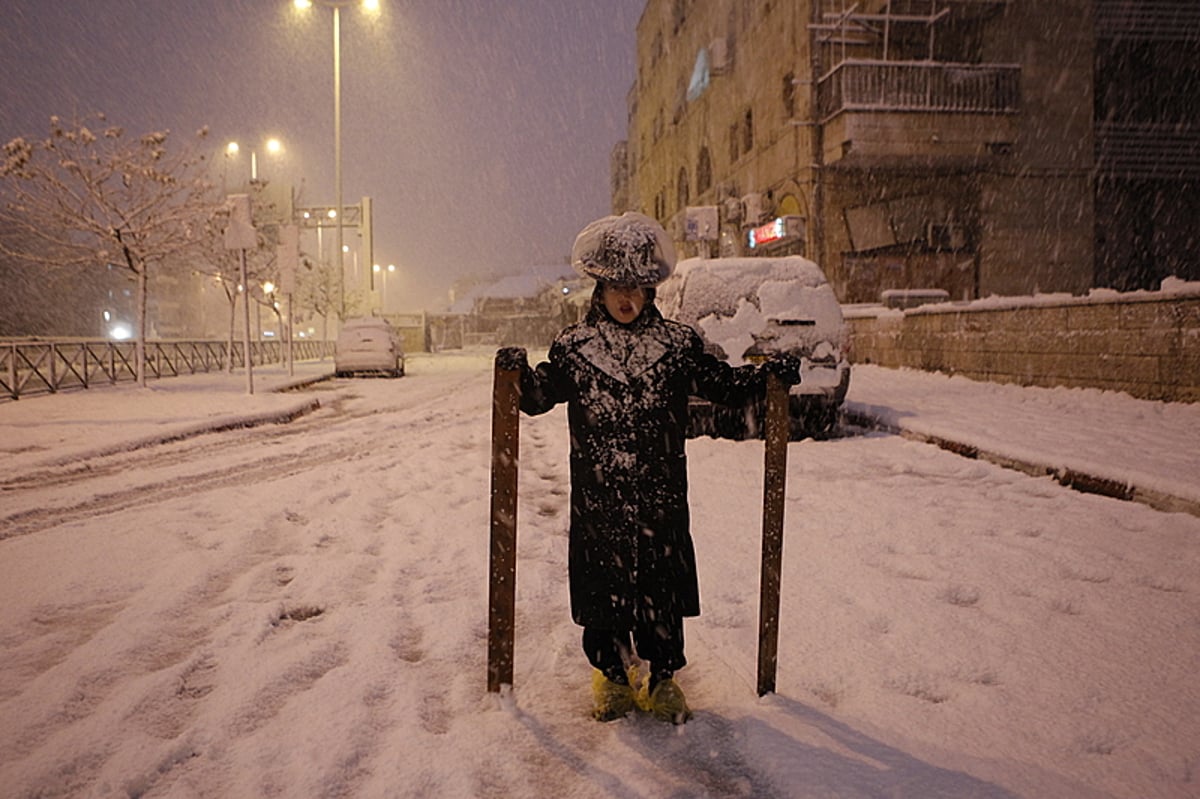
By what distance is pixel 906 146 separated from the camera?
2034 cm

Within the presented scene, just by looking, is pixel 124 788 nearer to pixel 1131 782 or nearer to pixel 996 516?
pixel 1131 782

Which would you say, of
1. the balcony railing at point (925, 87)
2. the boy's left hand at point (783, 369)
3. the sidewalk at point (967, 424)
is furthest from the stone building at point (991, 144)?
the boy's left hand at point (783, 369)

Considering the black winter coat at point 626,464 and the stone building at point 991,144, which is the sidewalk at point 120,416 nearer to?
the black winter coat at point 626,464

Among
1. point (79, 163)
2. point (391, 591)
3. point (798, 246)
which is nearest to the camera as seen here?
point (391, 591)

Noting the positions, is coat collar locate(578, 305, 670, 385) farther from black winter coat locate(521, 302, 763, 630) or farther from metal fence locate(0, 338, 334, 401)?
metal fence locate(0, 338, 334, 401)

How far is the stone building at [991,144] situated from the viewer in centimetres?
2081

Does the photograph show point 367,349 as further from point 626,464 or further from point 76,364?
point 626,464

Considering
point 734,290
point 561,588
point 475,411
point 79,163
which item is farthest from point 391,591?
point 79,163

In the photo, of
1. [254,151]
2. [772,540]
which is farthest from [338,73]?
[772,540]

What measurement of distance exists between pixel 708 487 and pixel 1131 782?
4.39 m

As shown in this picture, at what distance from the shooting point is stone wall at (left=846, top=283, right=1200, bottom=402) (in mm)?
9320

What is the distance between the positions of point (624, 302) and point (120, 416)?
11794mm

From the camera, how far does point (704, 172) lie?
118ft

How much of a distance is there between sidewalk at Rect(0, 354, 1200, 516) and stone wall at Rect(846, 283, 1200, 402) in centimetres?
25
